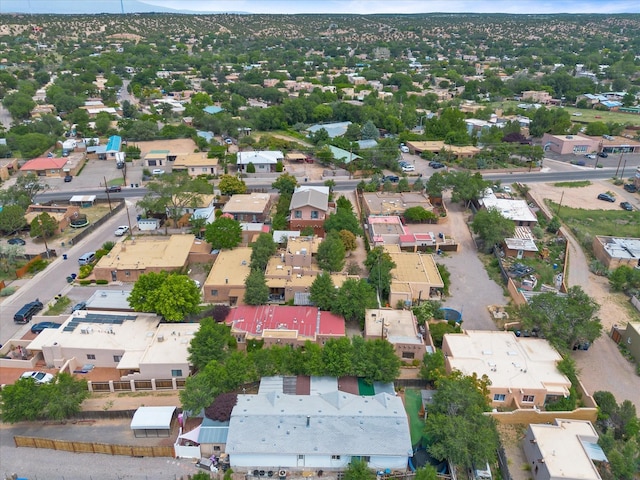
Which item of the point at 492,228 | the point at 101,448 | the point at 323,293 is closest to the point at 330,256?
the point at 323,293

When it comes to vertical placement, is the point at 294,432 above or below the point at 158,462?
above

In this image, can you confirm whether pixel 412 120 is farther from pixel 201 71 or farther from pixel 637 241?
pixel 201 71

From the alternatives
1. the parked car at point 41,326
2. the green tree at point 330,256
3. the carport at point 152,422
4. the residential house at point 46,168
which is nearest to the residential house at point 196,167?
the residential house at point 46,168

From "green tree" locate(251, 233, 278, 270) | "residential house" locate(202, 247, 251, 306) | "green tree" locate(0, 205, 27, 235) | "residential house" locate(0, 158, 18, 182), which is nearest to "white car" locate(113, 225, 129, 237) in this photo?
"green tree" locate(0, 205, 27, 235)

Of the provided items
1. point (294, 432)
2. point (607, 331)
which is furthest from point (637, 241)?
point (294, 432)

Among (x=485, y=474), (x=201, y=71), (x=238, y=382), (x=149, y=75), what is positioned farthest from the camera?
(x=201, y=71)

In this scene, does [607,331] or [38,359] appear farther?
[607,331]

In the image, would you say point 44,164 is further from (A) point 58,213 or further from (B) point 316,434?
(B) point 316,434
